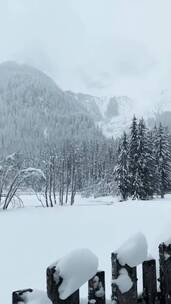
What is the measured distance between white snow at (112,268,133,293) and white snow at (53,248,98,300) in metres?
0.16

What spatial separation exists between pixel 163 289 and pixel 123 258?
0.98 ft

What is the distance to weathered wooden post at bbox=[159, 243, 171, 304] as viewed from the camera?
1.34m

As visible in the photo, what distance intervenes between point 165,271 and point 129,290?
0.71 ft

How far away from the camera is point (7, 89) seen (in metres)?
185

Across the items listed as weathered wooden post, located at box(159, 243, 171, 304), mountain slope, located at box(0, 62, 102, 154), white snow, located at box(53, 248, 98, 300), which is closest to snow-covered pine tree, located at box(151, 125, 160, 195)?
weathered wooden post, located at box(159, 243, 171, 304)

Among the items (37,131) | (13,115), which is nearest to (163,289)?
(37,131)

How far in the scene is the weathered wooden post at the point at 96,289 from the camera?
1158 mm

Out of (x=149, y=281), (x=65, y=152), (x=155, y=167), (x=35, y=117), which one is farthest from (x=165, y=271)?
(x=35, y=117)

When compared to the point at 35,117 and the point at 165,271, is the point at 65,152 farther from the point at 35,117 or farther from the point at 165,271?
the point at 35,117

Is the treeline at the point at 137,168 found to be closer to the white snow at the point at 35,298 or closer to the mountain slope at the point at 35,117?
the white snow at the point at 35,298

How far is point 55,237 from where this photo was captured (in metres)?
5.56

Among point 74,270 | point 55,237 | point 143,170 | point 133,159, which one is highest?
point 133,159

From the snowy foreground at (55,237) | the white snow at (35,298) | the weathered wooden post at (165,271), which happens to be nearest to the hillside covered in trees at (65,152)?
the snowy foreground at (55,237)

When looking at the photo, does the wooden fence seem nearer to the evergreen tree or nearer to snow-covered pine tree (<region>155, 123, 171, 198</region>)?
the evergreen tree
